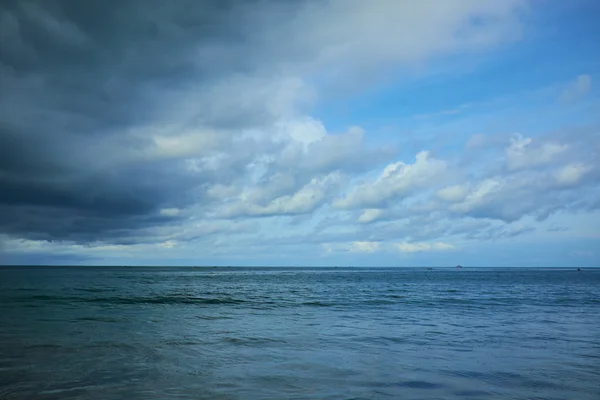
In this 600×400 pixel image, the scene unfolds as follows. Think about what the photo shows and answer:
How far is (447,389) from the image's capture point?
1351 cm

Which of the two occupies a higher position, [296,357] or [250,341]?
[296,357]

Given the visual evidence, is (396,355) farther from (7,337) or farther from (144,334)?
(7,337)

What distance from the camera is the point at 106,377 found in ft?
48.5

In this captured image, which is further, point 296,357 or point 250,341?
point 250,341

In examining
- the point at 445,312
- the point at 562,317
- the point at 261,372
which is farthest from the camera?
the point at 445,312

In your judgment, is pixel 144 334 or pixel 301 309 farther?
pixel 301 309

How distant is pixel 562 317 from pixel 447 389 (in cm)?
2752

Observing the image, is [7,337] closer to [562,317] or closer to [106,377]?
[106,377]

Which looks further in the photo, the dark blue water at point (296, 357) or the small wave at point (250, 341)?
the small wave at point (250, 341)

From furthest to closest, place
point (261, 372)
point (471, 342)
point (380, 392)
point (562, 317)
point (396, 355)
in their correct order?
point (562, 317) < point (471, 342) < point (396, 355) < point (261, 372) < point (380, 392)

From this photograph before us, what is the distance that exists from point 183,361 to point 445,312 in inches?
1093

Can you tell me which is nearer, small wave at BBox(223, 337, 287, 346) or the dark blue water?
the dark blue water

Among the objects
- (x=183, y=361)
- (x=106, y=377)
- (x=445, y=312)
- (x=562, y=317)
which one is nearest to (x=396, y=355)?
(x=183, y=361)

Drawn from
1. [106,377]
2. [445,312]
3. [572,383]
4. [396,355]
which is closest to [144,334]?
[106,377]
